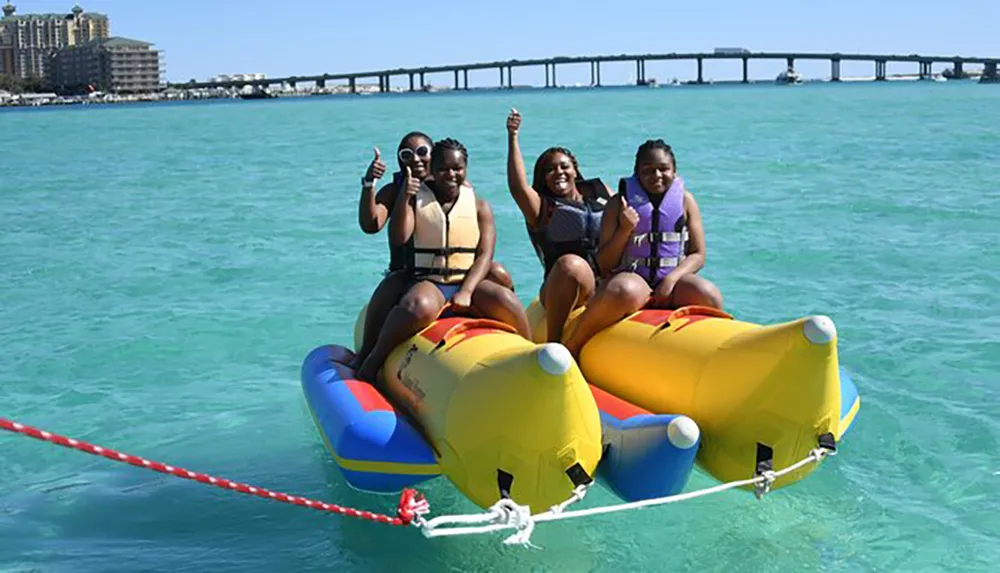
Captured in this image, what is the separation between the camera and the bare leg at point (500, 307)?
4.10 metres

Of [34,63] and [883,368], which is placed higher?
[34,63]

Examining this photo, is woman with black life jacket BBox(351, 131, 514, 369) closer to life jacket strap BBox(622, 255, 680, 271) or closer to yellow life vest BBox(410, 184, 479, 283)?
yellow life vest BBox(410, 184, 479, 283)

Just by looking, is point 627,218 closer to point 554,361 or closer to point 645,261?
point 645,261

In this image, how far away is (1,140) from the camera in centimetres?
3650

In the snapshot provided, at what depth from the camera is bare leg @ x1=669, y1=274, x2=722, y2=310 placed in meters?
4.17

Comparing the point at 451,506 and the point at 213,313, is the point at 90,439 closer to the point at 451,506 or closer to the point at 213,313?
the point at 451,506

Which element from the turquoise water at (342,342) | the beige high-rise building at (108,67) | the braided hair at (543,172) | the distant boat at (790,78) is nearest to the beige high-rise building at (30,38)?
the beige high-rise building at (108,67)

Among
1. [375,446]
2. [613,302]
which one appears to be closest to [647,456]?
[375,446]

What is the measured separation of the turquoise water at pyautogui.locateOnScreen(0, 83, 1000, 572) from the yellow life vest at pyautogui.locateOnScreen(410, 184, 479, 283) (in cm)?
92

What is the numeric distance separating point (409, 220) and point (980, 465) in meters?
2.76

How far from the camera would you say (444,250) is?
4.18m

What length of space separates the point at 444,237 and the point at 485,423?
1.07 m

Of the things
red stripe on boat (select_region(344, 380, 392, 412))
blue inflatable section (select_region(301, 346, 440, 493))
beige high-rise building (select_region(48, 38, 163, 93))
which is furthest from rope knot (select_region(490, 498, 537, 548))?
beige high-rise building (select_region(48, 38, 163, 93))

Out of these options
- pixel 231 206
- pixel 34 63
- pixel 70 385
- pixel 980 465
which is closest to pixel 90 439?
pixel 70 385
